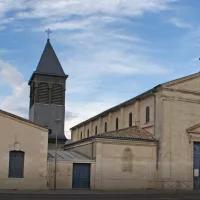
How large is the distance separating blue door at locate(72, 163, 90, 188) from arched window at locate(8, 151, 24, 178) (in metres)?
4.78

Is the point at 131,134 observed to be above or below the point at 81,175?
above

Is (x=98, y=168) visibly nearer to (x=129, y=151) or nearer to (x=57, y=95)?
(x=129, y=151)

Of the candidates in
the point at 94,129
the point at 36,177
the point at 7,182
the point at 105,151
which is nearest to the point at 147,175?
the point at 105,151

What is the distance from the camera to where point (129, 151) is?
3566 centimetres

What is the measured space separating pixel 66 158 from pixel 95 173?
9.49 ft

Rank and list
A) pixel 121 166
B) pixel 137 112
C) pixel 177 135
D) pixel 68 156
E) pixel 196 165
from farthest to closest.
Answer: pixel 137 112, pixel 196 165, pixel 177 135, pixel 68 156, pixel 121 166

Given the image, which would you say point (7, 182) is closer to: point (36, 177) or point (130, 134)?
point (36, 177)

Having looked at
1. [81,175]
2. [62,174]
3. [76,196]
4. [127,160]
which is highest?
[127,160]

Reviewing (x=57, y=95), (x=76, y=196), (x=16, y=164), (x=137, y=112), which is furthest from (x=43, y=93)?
(x=76, y=196)

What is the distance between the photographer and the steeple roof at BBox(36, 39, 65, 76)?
56000 mm

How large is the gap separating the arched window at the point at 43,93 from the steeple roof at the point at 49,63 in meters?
1.99

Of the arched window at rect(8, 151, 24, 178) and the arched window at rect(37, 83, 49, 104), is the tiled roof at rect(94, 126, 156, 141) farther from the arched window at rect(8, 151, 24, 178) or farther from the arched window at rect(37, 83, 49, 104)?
the arched window at rect(37, 83, 49, 104)

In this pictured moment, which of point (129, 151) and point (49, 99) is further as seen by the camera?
point (49, 99)

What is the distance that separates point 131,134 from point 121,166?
357 cm
